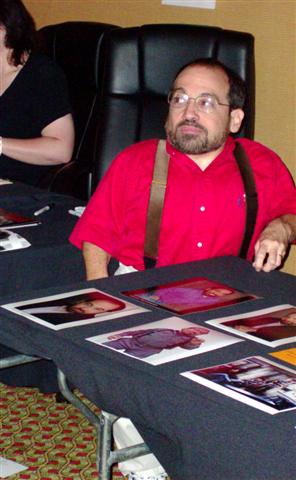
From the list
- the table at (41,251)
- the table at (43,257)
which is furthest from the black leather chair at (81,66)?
the table at (43,257)

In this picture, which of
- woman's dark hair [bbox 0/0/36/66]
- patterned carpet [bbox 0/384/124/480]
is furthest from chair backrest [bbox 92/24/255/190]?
patterned carpet [bbox 0/384/124/480]

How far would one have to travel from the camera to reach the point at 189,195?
2535 mm

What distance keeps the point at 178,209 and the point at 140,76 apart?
0.71m

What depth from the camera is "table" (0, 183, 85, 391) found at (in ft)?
8.05

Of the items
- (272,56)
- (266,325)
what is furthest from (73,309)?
(272,56)

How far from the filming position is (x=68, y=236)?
2.61 meters

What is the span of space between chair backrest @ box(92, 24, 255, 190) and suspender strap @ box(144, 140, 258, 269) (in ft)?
1.59

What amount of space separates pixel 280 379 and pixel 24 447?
1.37 metres

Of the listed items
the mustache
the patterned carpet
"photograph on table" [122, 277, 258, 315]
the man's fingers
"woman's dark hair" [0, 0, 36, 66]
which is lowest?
the patterned carpet

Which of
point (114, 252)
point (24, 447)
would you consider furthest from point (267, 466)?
point (24, 447)

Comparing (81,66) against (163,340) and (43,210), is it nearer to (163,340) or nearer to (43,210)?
(43,210)

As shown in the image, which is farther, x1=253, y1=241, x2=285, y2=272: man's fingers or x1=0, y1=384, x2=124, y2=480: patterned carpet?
x1=0, y1=384, x2=124, y2=480: patterned carpet

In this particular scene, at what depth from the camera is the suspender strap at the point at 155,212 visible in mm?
2533

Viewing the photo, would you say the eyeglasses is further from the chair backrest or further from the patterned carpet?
the patterned carpet
